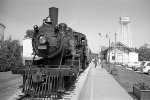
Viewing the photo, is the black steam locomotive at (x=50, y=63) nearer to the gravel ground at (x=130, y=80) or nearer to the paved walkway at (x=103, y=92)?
the paved walkway at (x=103, y=92)

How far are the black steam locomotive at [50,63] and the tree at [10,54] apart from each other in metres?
17.1

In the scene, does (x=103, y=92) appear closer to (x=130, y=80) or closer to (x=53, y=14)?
(x=53, y=14)

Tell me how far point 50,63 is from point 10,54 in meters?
18.9

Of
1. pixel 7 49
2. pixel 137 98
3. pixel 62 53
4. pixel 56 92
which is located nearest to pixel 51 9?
pixel 62 53

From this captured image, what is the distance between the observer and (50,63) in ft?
35.5

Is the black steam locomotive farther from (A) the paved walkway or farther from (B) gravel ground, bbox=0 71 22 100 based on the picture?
(B) gravel ground, bbox=0 71 22 100

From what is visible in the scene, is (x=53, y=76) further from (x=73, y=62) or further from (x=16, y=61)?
(x=16, y=61)

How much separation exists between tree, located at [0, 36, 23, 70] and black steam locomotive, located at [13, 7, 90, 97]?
56.0 feet

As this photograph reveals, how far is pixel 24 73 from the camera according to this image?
9.95 metres

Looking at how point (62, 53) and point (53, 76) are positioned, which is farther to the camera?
point (62, 53)

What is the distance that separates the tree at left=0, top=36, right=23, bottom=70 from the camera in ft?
89.9

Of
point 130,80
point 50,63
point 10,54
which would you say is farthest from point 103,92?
point 10,54

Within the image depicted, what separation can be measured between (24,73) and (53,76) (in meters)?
1.38

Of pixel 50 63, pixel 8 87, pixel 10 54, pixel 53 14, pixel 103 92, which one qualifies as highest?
pixel 53 14
